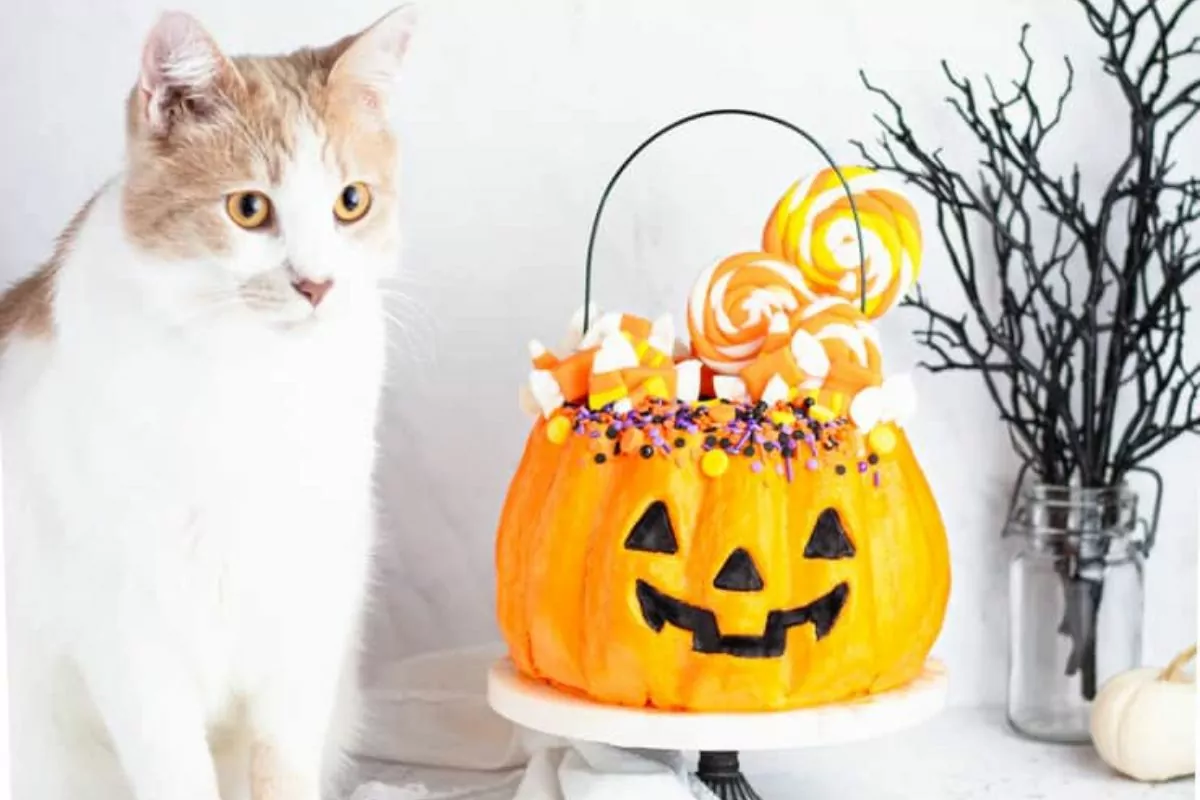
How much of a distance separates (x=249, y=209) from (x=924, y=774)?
0.81 meters

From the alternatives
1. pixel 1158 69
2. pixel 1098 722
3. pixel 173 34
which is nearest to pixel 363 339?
pixel 173 34

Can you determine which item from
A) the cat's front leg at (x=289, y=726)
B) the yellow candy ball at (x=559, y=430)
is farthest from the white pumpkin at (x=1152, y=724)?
the cat's front leg at (x=289, y=726)

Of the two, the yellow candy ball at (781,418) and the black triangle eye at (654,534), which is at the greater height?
the yellow candy ball at (781,418)

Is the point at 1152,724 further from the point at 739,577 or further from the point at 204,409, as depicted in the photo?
the point at 204,409

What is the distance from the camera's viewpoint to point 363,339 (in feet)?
4.00

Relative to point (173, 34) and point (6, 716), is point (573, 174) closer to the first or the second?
point (173, 34)

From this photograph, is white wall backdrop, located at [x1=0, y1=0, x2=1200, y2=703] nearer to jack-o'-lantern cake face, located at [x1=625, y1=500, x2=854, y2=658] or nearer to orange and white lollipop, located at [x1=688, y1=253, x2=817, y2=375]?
orange and white lollipop, located at [x1=688, y1=253, x2=817, y2=375]

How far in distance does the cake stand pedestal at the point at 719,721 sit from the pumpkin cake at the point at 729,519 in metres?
0.02

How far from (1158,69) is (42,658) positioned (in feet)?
3.95

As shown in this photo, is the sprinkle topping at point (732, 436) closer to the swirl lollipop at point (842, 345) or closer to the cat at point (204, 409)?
the swirl lollipop at point (842, 345)

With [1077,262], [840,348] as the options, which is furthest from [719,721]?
[1077,262]

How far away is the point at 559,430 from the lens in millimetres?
1224

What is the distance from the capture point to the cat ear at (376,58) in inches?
46.3

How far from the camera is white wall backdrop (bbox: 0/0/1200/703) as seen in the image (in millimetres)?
1513
